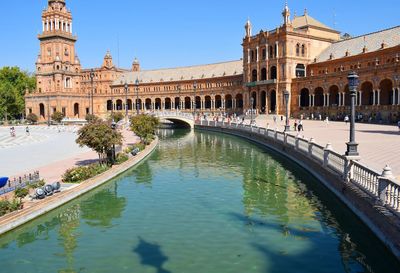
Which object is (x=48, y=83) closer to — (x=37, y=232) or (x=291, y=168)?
(x=291, y=168)

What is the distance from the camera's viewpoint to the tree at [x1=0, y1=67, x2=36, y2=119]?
97062mm

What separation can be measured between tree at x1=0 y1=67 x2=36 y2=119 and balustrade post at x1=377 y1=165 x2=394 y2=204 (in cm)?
9834

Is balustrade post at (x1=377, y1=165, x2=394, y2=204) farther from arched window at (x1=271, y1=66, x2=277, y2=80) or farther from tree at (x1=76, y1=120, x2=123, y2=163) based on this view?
arched window at (x1=271, y1=66, x2=277, y2=80)

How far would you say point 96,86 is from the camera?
409 feet

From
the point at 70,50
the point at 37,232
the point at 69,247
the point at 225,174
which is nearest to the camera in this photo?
the point at 69,247

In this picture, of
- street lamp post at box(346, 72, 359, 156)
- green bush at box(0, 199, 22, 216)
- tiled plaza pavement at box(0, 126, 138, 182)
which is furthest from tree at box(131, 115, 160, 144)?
street lamp post at box(346, 72, 359, 156)

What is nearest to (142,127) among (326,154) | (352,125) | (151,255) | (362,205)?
(326,154)

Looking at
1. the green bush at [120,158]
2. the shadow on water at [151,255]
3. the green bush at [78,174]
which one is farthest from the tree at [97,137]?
the shadow on water at [151,255]

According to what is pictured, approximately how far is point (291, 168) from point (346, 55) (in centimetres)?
4904

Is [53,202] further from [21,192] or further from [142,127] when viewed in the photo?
[142,127]

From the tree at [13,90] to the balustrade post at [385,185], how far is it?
98.3m

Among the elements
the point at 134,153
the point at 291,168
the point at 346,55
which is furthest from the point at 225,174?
the point at 346,55

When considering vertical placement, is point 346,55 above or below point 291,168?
above

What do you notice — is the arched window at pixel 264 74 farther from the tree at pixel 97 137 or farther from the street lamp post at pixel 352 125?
the street lamp post at pixel 352 125
